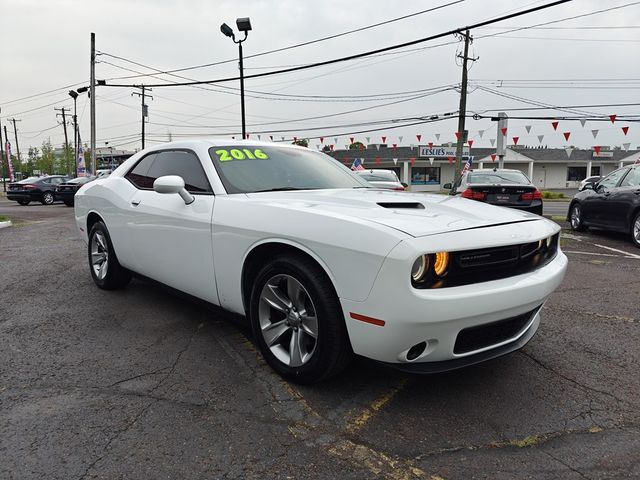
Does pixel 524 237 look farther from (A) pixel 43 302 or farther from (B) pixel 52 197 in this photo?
(B) pixel 52 197

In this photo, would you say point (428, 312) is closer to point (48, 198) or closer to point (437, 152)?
point (48, 198)

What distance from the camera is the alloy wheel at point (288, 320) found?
8.79 ft

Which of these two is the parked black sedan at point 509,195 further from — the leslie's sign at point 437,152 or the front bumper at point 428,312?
the leslie's sign at point 437,152

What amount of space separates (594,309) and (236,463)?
3.73 m

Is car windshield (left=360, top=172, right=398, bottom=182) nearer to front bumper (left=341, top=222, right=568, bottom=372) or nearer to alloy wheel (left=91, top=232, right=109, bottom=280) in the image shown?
alloy wheel (left=91, top=232, right=109, bottom=280)

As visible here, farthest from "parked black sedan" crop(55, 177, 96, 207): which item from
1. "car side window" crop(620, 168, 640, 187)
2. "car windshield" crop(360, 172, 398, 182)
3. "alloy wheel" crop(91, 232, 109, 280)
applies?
"car side window" crop(620, 168, 640, 187)

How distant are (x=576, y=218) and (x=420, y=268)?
9.15 meters

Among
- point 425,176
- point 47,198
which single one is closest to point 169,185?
point 47,198

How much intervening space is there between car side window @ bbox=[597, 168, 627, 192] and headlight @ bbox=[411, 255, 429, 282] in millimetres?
8170

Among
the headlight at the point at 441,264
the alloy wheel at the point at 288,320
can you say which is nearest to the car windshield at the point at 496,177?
the alloy wheel at the point at 288,320

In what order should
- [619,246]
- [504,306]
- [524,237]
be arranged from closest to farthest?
[504,306] < [524,237] < [619,246]

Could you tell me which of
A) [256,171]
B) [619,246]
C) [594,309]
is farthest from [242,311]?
[619,246]

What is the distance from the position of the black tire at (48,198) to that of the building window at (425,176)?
105ft

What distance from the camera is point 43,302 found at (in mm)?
4578
